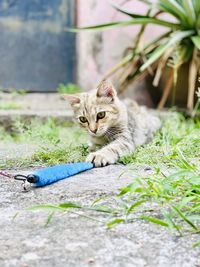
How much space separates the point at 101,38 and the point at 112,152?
2.86 m

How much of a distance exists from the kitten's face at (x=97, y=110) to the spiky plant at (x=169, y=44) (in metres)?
1.54

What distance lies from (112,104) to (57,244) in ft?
5.06

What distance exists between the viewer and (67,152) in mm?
3061

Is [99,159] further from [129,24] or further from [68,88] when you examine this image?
[68,88]

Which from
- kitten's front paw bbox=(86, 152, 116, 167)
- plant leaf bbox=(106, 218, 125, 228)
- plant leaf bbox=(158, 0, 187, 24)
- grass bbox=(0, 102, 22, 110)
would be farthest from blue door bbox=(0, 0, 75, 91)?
plant leaf bbox=(106, 218, 125, 228)

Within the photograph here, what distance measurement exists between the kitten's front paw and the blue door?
301 centimetres

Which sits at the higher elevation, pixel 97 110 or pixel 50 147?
pixel 97 110

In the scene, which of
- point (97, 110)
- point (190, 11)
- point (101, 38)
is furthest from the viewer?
point (101, 38)

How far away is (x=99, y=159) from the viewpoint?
9.07 feet

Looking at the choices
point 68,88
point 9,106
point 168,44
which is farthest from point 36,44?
point 168,44

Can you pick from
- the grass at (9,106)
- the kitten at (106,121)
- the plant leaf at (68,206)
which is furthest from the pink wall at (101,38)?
the plant leaf at (68,206)

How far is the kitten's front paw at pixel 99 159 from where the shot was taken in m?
2.76

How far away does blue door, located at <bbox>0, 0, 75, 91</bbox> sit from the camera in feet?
18.7

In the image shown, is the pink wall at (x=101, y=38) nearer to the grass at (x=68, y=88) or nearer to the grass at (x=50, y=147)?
the grass at (x=68, y=88)
